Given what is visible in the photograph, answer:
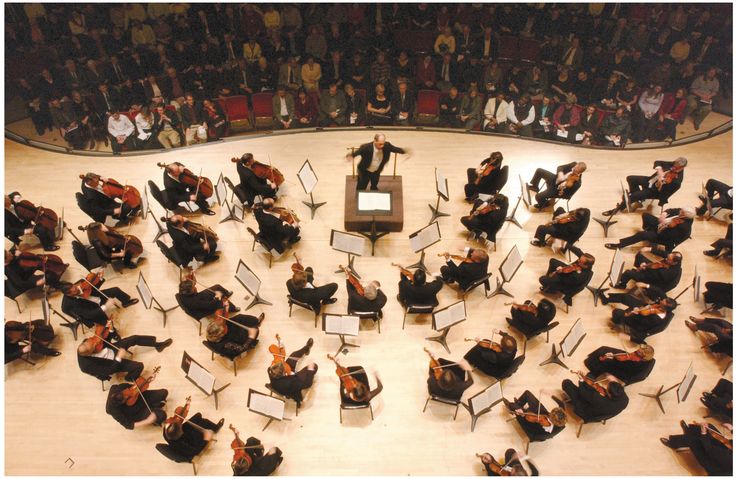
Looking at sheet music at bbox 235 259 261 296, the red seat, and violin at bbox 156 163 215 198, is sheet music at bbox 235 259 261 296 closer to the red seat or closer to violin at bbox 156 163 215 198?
violin at bbox 156 163 215 198

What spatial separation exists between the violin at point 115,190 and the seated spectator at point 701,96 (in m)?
11.0

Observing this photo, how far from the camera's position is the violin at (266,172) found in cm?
750

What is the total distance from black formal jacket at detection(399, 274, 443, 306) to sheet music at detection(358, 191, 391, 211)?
147 centimetres

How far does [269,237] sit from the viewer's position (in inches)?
274

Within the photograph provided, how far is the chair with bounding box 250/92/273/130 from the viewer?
9992 mm

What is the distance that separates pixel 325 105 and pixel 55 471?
24.6 ft

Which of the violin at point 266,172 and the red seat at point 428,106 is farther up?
the red seat at point 428,106

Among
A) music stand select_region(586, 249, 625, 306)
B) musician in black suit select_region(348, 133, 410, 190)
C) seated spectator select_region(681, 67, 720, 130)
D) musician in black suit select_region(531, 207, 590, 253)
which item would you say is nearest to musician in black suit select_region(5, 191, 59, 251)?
musician in black suit select_region(348, 133, 410, 190)

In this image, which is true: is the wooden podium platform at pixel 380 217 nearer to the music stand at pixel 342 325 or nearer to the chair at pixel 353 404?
the music stand at pixel 342 325

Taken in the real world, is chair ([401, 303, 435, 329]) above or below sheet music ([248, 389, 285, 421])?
above

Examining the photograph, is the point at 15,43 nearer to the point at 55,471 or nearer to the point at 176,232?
the point at 176,232

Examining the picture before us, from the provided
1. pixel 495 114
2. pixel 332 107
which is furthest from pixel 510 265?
pixel 332 107

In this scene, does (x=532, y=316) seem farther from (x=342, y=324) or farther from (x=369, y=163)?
(x=369, y=163)

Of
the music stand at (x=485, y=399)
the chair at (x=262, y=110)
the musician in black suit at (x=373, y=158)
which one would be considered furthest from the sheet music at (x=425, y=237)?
the chair at (x=262, y=110)
